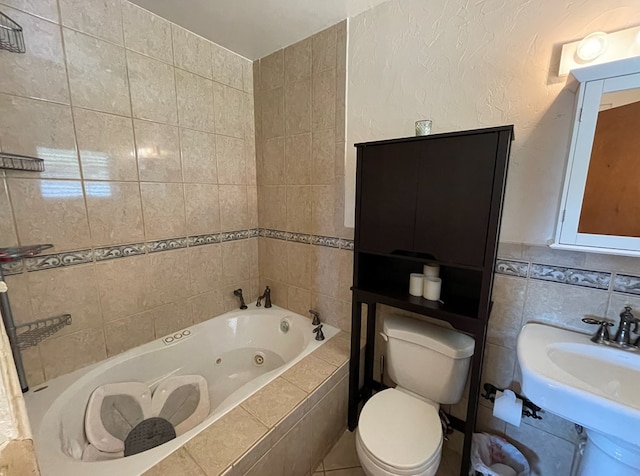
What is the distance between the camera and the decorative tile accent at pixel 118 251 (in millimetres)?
1416

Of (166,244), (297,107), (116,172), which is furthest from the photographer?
(297,107)

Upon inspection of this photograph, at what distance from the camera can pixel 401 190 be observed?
47.8 inches

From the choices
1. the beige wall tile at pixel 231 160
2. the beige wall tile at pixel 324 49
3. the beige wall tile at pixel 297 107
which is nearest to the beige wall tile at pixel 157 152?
the beige wall tile at pixel 231 160

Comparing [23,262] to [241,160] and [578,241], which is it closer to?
[241,160]

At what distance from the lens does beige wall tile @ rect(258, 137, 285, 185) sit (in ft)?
6.32

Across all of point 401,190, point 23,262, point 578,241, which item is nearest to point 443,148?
point 401,190

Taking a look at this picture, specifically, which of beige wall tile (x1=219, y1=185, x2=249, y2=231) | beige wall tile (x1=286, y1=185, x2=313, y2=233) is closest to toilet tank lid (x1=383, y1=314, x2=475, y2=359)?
beige wall tile (x1=286, y1=185, x2=313, y2=233)

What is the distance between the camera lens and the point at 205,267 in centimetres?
188

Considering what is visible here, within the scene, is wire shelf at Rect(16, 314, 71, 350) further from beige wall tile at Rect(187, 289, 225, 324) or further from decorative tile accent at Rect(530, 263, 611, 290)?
decorative tile accent at Rect(530, 263, 611, 290)

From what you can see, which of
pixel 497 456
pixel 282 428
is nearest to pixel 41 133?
pixel 282 428

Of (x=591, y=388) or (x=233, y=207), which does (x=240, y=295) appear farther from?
(x=591, y=388)

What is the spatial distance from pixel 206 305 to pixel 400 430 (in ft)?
4.59

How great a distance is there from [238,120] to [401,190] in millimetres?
1339

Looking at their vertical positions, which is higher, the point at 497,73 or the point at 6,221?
the point at 497,73
